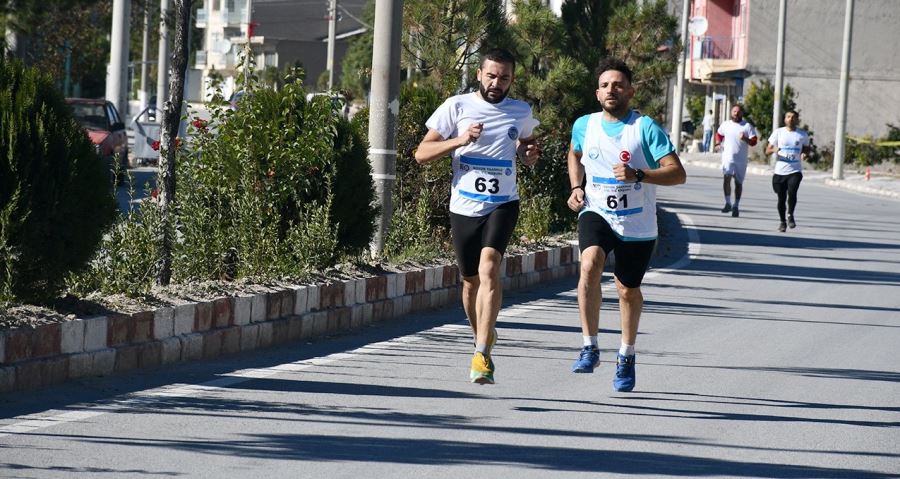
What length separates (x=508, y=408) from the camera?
28.2 feet

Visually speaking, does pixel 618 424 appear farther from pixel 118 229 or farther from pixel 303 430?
pixel 118 229

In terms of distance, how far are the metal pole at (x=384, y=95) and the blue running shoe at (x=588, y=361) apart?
4.67 meters

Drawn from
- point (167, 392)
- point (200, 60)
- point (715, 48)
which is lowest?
point (167, 392)

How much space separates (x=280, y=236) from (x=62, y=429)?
5.15 m

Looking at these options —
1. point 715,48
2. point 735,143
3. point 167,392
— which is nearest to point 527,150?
point 167,392

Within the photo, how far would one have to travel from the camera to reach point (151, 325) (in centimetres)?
928

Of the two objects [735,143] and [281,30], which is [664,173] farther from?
[281,30]

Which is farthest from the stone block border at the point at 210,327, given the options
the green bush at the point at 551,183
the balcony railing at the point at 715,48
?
the balcony railing at the point at 715,48

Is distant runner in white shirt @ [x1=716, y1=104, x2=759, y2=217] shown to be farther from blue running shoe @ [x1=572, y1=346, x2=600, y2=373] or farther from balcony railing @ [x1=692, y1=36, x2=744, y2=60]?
balcony railing @ [x1=692, y1=36, x2=744, y2=60]

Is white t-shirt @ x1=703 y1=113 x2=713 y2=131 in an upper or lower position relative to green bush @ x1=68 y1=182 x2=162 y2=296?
upper

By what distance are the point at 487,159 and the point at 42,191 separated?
2579 mm

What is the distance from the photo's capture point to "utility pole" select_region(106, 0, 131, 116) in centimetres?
3522

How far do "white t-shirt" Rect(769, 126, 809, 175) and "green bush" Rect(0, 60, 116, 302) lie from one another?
16416mm

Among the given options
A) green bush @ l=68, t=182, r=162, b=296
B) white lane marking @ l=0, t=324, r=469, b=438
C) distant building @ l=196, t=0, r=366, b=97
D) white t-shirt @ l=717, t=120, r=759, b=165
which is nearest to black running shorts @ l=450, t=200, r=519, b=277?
white lane marking @ l=0, t=324, r=469, b=438
